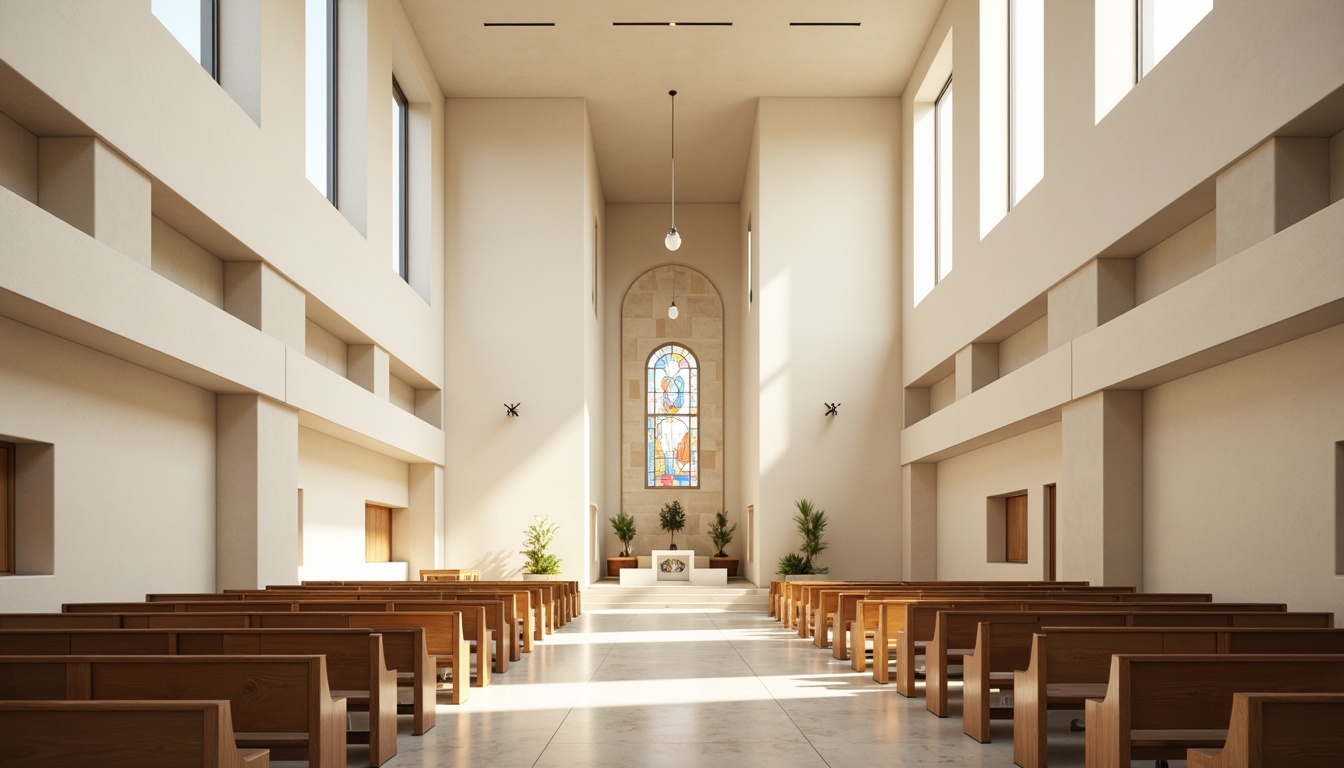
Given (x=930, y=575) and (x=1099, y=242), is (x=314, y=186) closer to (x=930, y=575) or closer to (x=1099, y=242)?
(x=1099, y=242)

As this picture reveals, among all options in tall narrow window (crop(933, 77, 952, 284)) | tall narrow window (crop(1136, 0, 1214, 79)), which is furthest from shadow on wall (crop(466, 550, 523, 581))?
tall narrow window (crop(1136, 0, 1214, 79))

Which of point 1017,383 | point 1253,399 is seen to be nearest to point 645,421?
point 1017,383

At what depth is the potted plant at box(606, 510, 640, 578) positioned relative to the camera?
20.7 metres

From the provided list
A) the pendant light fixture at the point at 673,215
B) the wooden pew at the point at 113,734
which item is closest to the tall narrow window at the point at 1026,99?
the pendant light fixture at the point at 673,215

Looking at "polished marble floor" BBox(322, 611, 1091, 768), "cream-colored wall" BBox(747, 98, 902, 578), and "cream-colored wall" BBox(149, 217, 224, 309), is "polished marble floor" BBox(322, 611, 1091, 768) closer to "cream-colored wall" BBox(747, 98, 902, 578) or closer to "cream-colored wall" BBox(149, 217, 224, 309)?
"cream-colored wall" BBox(149, 217, 224, 309)

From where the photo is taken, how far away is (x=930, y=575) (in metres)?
17.1

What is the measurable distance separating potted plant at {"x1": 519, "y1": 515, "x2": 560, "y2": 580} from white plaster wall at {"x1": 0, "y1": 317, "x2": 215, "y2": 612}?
760cm

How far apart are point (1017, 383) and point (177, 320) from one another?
7987mm

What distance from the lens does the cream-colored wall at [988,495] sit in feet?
40.4

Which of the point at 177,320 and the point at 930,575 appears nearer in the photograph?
the point at 177,320

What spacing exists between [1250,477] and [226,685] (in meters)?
6.94

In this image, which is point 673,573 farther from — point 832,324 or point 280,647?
point 280,647

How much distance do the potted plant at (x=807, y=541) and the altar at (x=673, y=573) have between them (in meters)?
1.70

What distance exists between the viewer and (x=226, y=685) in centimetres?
395
